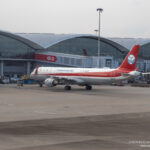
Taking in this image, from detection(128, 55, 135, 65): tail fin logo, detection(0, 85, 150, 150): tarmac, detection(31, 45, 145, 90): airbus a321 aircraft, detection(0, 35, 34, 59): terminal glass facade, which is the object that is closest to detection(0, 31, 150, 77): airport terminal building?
detection(0, 35, 34, 59): terminal glass facade

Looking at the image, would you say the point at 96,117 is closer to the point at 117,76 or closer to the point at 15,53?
the point at 117,76

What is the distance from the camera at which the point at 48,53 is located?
3386 inches

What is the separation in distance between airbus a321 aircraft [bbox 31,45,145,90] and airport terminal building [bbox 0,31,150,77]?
72.3ft

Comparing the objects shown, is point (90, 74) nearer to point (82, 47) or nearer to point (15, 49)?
point (15, 49)

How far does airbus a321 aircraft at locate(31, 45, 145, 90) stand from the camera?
162ft

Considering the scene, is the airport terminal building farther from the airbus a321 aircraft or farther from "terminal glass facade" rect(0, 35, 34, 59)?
the airbus a321 aircraft

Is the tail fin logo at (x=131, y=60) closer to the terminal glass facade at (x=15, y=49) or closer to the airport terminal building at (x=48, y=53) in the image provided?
the airport terminal building at (x=48, y=53)

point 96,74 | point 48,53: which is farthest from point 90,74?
point 48,53

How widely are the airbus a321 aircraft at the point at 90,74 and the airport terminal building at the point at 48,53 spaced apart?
22049 millimetres

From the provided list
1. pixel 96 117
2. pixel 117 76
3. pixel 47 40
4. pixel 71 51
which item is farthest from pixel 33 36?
pixel 96 117

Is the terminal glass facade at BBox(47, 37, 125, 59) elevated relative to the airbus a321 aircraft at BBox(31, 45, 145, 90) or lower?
elevated

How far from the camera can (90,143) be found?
14.5 m

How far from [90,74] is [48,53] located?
3573cm

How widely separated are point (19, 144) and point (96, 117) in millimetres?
9902
